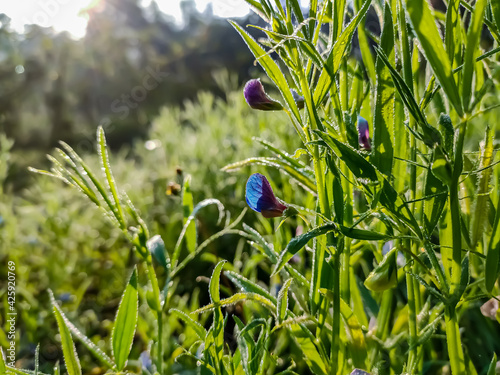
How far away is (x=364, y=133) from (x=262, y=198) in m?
0.16

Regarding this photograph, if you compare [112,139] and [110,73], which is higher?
[110,73]

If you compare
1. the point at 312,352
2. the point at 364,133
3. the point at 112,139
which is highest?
the point at 112,139

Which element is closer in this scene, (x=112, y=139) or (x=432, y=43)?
(x=432, y=43)

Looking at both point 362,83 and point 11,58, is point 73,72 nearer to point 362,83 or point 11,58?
point 11,58

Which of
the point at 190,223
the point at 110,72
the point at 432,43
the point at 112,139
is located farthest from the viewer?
the point at 110,72

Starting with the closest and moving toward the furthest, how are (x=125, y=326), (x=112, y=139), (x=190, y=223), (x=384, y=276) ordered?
(x=384, y=276), (x=125, y=326), (x=190, y=223), (x=112, y=139)

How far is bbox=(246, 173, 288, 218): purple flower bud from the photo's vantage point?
0.45m

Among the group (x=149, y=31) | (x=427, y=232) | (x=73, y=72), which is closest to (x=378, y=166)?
(x=427, y=232)

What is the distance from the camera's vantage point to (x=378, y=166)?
40cm

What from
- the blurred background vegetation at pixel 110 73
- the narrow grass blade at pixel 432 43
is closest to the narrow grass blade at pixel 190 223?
the narrow grass blade at pixel 432 43

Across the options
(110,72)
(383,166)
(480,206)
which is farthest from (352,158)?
(110,72)

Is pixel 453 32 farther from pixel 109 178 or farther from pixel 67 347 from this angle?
pixel 67 347

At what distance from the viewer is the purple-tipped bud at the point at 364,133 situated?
522 millimetres

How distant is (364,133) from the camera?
20.8 inches
